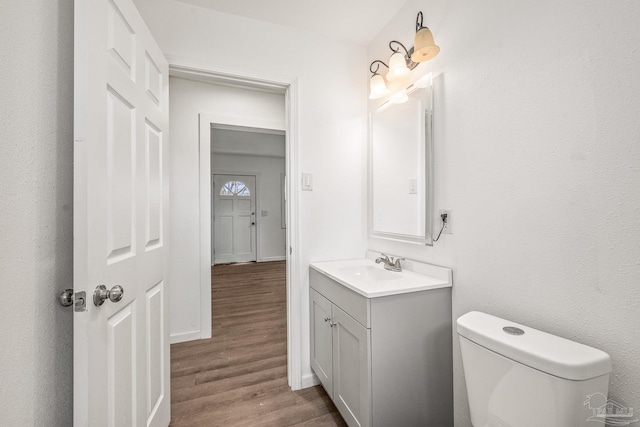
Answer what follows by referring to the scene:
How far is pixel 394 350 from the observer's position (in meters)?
1.20

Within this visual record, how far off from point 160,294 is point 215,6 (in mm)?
1678

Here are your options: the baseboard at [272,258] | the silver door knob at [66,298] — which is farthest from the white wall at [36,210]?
the baseboard at [272,258]

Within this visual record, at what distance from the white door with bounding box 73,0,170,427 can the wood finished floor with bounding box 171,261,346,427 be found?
270 mm

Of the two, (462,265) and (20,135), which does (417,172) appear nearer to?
(462,265)

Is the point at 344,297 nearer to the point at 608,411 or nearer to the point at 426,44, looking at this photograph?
the point at 608,411

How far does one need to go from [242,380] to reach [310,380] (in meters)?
0.47

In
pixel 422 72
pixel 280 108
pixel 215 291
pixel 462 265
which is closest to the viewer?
pixel 462 265

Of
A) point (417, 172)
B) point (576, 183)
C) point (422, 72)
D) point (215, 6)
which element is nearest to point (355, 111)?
point (422, 72)

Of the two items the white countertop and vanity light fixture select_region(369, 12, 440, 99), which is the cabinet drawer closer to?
the white countertop

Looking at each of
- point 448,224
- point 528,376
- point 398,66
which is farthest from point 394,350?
point 398,66

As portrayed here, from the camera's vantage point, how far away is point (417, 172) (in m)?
1.53

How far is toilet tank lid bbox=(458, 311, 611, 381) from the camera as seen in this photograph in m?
0.70

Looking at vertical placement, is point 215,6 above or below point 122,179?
above

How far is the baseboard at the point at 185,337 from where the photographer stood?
2.38m
